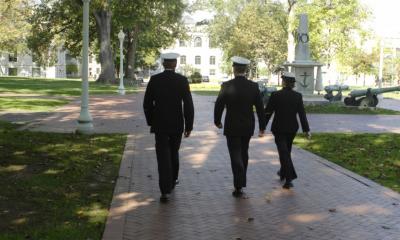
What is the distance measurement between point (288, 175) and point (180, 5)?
44.6m

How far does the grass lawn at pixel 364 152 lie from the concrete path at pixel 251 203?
1.28ft

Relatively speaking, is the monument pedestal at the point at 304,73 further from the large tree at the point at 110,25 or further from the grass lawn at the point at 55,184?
the grass lawn at the point at 55,184

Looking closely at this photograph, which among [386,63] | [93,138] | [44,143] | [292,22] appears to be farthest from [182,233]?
[386,63]

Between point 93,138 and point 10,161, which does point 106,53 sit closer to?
point 93,138

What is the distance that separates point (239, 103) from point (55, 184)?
2760mm

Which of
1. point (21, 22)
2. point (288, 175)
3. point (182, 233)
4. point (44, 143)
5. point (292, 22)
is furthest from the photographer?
point (21, 22)

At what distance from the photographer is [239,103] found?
737cm

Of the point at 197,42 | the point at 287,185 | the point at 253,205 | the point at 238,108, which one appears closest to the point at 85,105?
the point at 287,185

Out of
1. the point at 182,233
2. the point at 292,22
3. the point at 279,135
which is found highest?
the point at 292,22

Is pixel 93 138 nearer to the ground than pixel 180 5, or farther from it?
nearer to the ground

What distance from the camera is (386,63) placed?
3206 inches

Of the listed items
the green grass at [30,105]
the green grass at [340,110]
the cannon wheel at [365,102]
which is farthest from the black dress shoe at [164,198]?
the cannon wheel at [365,102]

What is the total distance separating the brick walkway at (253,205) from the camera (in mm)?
5906

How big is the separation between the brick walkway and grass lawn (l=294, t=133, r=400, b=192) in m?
0.44
